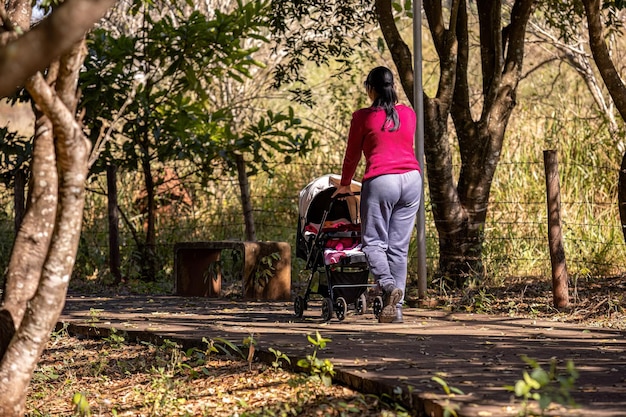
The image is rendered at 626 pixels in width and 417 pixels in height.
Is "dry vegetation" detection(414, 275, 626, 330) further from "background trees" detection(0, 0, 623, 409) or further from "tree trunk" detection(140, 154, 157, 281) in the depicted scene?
"tree trunk" detection(140, 154, 157, 281)

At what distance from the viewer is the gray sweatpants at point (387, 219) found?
27.6 feet

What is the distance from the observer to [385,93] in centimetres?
848

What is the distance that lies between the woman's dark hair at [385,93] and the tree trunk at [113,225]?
5393mm

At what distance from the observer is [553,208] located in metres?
9.62

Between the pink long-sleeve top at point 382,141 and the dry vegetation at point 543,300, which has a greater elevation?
the pink long-sleeve top at point 382,141

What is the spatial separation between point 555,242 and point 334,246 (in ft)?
6.70

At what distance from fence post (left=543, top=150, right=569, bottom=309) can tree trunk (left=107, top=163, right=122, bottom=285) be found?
5.54m

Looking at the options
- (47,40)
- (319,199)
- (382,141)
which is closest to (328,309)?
(319,199)

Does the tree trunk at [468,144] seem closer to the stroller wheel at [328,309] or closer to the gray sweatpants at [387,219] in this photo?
the gray sweatpants at [387,219]

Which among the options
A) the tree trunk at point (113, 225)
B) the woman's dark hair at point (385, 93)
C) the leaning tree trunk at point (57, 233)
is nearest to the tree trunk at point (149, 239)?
the tree trunk at point (113, 225)

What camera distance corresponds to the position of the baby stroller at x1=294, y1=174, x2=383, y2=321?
8.79 m

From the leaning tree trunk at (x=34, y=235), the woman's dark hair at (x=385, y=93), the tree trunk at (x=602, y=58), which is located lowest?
the leaning tree trunk at (x=34, y=235)

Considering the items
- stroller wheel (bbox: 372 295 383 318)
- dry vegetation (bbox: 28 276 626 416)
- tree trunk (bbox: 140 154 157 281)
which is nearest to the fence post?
dry vegetation (bbox: 28 276 626 416)

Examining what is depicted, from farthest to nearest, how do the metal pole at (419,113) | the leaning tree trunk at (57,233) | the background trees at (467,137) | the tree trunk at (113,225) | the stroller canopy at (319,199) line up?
the tree trunk at (113,225)
the background trees at (467,137)
the metal pole at (419,113)
the stroller canopy at (319,199)
the leaning tree trunk at (57,233)
